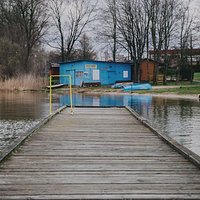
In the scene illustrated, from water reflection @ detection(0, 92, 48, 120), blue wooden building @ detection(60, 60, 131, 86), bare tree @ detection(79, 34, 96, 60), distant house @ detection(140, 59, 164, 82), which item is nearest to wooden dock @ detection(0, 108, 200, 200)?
water reflection @ detection(0, 92, 48, 120)

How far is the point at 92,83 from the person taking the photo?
1976 inches

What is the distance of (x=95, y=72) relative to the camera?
5084 centimetres

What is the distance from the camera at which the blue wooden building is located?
50188 millimetres

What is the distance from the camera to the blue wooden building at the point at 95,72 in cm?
5019

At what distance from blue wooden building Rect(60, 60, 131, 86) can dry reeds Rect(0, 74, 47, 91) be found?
16.7ft

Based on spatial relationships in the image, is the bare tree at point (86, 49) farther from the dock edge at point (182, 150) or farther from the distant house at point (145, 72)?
the dock edge at point (182, 150)

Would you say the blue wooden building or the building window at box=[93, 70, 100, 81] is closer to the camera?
the blue wooden building

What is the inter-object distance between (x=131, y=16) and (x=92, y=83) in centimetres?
1003

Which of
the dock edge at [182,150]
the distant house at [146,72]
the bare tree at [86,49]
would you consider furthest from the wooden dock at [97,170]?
the bare tree at [86,49]

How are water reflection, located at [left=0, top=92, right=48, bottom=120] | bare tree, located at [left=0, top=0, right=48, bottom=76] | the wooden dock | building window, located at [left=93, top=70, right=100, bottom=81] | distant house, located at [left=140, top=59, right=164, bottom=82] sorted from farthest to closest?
1. distant house, located at [left=140, top=59, right=164, bottom=82]
2. bare tree, located at [left=0, top=0, right=48, bottom=76]
3. building window, located at [left=93, top=70, right=100, bottom=81]
4. water reflection, located at [left=0, top=92, right=48, bottom=120]
5. the wooden dock

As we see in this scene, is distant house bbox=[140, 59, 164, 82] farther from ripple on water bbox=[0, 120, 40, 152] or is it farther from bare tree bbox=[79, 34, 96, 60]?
ripple on water bbox=[0, 120, 40, 152]

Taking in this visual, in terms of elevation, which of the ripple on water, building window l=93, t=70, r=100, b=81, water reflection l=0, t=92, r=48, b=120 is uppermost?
building window l=93, t=70, r=100, b=81

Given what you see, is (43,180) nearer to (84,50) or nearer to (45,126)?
(45,126)

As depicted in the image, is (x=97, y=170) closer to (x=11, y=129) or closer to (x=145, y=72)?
(x=11, y=129)
